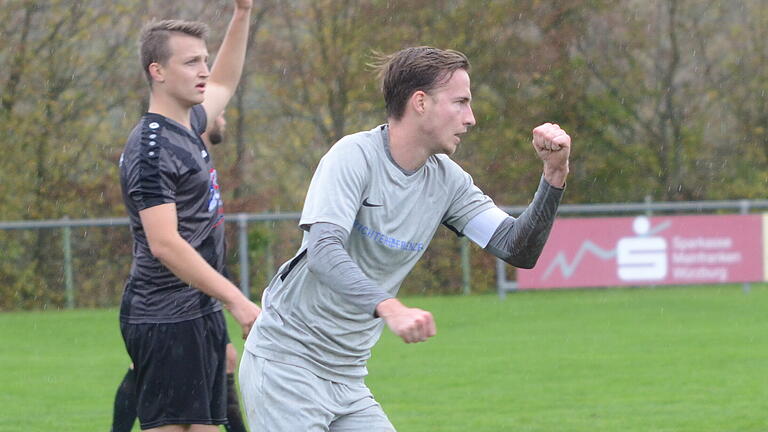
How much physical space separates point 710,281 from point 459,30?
7.36m

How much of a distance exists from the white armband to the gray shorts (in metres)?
0.61

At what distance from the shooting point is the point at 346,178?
3672 mm

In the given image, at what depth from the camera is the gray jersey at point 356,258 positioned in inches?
148

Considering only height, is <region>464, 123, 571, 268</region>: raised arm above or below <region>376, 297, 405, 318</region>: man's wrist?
above

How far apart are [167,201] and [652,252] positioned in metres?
12.3

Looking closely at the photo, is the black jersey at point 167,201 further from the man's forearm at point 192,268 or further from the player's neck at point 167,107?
the man's forearm at point 192,268

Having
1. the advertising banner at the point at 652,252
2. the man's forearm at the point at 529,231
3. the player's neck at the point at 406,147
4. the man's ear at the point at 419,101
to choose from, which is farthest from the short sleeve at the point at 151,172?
the advertising banner at the point at 652,252

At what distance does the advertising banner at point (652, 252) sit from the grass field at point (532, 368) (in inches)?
12.4

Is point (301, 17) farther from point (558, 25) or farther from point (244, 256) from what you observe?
point (244, 256)

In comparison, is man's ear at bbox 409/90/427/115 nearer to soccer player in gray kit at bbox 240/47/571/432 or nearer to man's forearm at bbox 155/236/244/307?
soccer player in gray kit at bbox 240/47/571/432

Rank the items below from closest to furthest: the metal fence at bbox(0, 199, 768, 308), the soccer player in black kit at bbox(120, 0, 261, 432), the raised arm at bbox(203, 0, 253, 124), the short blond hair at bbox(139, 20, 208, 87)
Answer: the soccer player in black kit at bbox(120, 0, 261, 432) → the short blond hair at bbox(139, 20, 208, 87) → the raised arm at bbox(203, 0, 253, 124) → the metal fence at bbox(0, 199, 768, 308)

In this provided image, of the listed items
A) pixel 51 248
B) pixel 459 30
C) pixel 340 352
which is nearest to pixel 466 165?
pixel 459 30

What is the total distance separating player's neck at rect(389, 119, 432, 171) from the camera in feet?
12.6

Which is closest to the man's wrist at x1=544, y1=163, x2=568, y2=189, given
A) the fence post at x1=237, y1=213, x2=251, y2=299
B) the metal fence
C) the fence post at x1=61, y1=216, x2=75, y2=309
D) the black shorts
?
the black shorts
